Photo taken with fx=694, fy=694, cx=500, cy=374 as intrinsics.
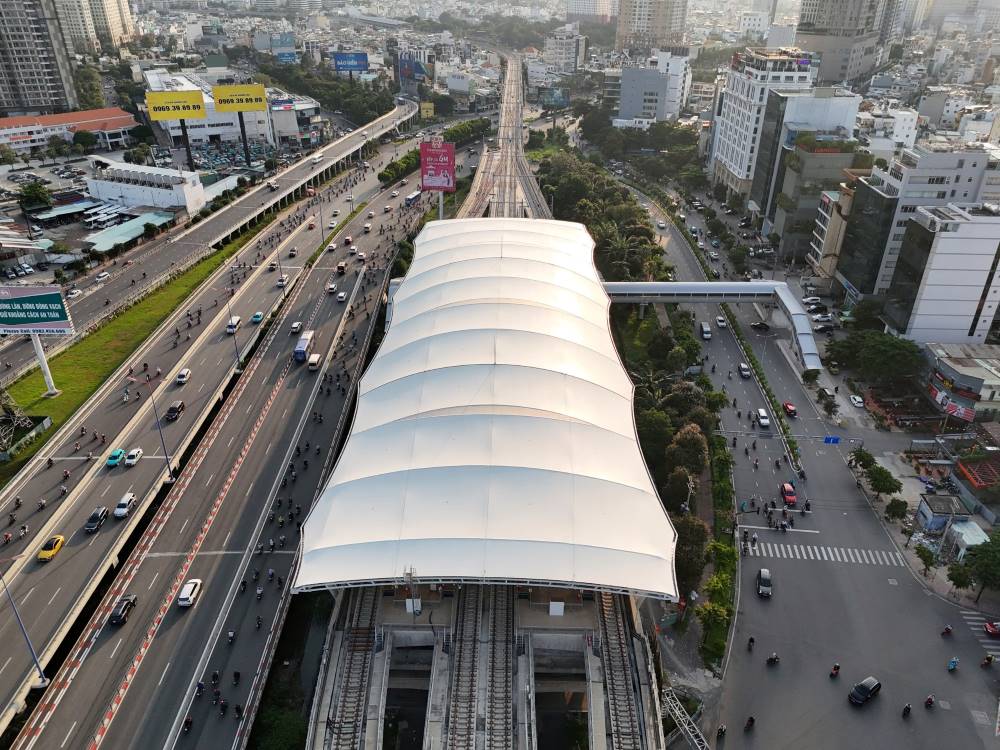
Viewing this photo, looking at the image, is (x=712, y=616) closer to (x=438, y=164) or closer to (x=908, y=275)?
(x=908, y=275)

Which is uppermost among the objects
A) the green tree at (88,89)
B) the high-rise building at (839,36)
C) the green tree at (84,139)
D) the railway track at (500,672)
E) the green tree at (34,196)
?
the high-rise building at (839,36)

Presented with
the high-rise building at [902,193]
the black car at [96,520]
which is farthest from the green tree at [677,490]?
the high-rise building at [902,193]

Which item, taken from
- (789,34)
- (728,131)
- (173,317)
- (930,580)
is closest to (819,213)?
(728,131)

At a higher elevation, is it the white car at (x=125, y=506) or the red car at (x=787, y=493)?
the white car at (x=125, y=506)

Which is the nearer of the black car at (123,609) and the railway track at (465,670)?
the railway track at (465,670)

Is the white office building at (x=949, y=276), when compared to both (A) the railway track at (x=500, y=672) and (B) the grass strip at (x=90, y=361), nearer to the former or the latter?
(A) the railway track at (x=500, y=672)

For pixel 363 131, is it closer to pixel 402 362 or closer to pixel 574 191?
pixel 574 191
